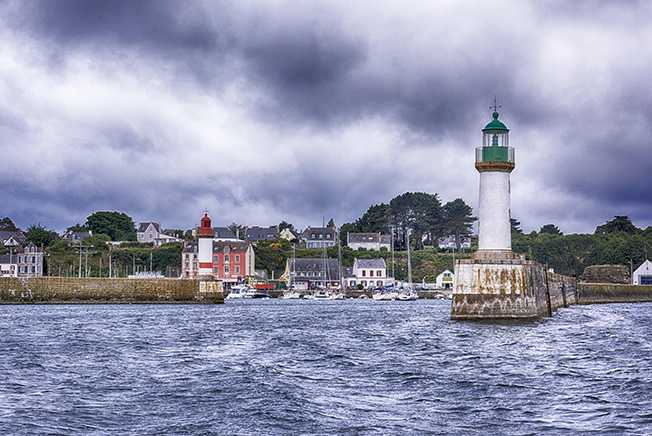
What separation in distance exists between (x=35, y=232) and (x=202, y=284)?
68.7 meters

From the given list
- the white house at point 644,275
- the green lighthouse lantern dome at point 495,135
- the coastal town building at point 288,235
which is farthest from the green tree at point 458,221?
the green lighthouse lantern dome at point 495,135

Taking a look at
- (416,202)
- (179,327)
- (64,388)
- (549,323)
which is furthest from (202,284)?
(416,202)

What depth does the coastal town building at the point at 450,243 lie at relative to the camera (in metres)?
170

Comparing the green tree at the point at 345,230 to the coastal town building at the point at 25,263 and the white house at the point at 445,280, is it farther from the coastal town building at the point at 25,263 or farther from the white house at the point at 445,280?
the coastal town building at the point at 25,263

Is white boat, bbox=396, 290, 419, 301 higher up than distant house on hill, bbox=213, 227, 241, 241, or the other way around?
distant house on hill, bbox=213, 227, 241, 241

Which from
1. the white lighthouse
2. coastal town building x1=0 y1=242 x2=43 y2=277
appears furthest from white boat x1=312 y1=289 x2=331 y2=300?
the white lighthouse

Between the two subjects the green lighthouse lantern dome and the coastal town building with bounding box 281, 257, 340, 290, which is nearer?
the green lighthouse lantern dome

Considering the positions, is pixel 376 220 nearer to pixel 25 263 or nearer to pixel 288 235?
pixel 288 235

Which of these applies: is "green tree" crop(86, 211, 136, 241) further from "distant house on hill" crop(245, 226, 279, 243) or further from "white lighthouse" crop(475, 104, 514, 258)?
"white lighthouse" crop(475, 104, 514, 258)

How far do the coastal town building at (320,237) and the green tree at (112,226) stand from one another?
2896 cm

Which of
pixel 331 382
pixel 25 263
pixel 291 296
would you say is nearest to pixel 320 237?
pixel 291 296

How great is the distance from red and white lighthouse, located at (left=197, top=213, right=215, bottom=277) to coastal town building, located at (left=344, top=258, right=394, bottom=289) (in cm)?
5682

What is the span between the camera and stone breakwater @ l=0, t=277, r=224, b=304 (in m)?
80.5

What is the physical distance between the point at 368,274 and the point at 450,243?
37624 mm
